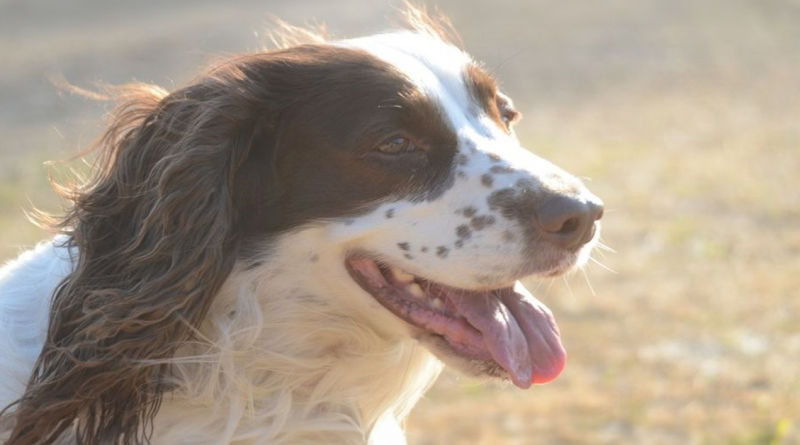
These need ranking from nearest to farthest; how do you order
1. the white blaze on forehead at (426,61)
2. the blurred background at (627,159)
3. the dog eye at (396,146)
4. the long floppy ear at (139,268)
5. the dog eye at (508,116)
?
the long floppy ear at (139,268) < the dog eye at (396,146) < the white blaze on forehead at (426,61) < the dog eye at (508,116) < the blurred background at (627,159)

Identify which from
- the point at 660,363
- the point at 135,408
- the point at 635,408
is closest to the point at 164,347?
the point at 135,408

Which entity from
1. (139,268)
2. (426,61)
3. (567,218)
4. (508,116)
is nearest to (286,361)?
(139,268)

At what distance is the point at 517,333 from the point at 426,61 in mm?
911

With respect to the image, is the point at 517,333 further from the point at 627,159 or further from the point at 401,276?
the point at 627,159

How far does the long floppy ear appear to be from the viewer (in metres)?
3.24

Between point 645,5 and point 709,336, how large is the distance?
21.1 metres

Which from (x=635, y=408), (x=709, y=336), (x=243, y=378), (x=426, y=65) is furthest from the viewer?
(x=709, y=336)

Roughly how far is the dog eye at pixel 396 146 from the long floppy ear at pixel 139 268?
394 mm

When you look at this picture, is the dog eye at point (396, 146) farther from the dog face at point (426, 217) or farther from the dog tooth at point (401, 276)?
the dog tooth at point (401, 276)

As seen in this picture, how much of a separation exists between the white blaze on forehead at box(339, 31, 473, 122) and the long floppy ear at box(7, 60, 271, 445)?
50 cm

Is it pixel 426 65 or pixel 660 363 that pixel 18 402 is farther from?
pixel 660 363

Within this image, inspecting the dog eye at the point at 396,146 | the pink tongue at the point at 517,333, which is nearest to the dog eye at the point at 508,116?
the dog eye at the point at 396,146

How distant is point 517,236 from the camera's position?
3.41 m

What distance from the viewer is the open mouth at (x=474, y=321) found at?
3461mm
